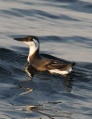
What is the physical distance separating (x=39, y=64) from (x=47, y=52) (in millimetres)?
1398

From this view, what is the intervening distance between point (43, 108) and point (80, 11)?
1220cm

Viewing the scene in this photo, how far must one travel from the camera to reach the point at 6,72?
49.0ft

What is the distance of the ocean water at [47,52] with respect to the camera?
12.1 m

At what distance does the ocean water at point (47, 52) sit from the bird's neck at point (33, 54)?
0.19 metres

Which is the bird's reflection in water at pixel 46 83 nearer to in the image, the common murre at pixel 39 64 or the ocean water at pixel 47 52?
the ocean water at pixel 47 52

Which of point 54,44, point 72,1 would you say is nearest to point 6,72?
point 54,44

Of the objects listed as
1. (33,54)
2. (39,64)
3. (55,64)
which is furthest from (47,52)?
(55,64)

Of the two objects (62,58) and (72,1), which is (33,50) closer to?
(62,58)

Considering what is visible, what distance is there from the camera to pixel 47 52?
1788 cm

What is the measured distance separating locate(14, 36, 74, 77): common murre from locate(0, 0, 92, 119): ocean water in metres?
0.26

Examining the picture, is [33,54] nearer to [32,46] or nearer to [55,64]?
[32,46]

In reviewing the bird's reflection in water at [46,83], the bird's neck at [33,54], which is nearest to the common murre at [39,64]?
the bird's neck at [33,54]

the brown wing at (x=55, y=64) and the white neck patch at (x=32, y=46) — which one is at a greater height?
the white neck patch at (x=32, y=46)

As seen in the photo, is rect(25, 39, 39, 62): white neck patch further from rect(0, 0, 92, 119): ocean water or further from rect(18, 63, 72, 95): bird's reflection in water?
rect(18, 63, 72, 95): bird's reflection in water
